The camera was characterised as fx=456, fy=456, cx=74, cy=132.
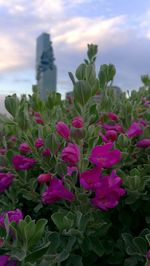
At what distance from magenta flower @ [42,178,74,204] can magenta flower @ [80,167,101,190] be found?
0.20ft

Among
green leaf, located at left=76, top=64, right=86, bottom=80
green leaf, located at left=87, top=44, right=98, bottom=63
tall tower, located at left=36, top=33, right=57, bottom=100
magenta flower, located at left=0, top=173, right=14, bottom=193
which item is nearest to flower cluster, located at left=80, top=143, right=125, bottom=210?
magenta flower, located at left=0, top=173, right=14, bottom=193

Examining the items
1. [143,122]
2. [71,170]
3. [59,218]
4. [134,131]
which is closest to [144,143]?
[134,131]

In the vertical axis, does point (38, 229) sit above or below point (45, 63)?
below

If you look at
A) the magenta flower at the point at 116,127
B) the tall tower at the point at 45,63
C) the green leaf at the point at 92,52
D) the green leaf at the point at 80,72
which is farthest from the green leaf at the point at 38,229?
the tall tower at the point at 45,63

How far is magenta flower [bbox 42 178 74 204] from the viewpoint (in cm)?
126

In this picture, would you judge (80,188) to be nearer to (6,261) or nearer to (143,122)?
(6,261)

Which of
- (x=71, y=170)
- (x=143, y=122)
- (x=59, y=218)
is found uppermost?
(x=143, y=122)

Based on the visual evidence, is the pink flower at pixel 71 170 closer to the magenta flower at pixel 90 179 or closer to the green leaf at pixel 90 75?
the magenta flower at pixel 90 179

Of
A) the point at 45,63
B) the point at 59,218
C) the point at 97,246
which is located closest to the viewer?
the point at 59,218

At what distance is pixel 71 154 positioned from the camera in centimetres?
121

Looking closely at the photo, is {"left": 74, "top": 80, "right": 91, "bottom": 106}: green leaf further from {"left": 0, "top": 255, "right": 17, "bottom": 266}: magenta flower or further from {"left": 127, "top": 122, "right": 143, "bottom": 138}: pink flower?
{"left": 0, "top": 255, "right": 17, "bottom": 266}: magenta flower

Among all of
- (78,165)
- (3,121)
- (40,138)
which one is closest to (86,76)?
(40,138)

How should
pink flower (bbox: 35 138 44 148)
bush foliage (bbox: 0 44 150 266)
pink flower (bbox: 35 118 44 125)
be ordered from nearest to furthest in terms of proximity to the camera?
bush foliage (bbox: 0 44 150 266) < pink flower (bbox: 35 138 44 148) < pink flower (bbox: 35 118 44 125)

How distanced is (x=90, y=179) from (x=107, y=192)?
67 mm
